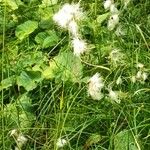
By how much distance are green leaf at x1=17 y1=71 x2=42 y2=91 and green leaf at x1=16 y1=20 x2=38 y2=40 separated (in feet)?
1.13

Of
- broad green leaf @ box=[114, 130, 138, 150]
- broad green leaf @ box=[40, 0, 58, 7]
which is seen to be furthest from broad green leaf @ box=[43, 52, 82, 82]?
broad green leaf @ box=[40, 0, 58, 7]

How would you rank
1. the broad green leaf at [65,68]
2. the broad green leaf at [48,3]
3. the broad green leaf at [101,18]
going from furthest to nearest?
the broad green leaf at [48,3] → the broad green leaf at [101,18] → the broad green leaf at [65,68]

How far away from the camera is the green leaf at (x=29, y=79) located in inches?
99.3

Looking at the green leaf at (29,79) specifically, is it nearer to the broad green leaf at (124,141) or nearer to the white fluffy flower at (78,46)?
the white fluffy flower at (78,46)

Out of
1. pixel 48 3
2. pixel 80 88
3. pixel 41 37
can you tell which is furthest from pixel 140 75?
pixel 48 3

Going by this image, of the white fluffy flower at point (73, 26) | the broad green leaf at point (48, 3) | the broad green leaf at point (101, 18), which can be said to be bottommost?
the broad green leaf at point (101, 18)

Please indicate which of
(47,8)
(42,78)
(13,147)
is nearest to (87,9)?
(47,8)

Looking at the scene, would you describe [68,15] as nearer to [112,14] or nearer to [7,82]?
[112,14]

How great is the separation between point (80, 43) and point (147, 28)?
57 cm

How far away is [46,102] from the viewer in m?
2.36

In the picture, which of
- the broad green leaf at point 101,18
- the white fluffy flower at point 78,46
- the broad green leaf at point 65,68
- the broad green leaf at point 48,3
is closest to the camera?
the white fluffy flower at point 78,46

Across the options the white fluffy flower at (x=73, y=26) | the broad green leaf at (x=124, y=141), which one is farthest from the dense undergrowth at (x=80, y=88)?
the white fluffy flower at (x=73, y=26)

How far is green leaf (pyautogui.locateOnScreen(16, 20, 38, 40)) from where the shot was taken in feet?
9.40

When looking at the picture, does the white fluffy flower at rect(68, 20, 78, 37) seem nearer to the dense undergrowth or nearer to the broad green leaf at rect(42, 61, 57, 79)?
the dense undergrowth
